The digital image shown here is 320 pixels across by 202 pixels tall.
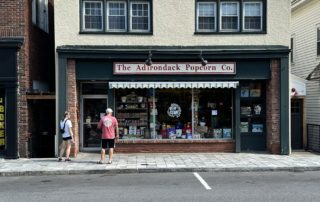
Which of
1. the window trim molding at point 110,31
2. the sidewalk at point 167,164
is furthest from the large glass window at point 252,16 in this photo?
the sidewalk at point 167,164

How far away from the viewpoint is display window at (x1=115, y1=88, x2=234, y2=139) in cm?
1680

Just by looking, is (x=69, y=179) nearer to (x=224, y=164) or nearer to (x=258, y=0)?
(x=224, y=164)

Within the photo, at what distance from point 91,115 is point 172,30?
4383 millimetres

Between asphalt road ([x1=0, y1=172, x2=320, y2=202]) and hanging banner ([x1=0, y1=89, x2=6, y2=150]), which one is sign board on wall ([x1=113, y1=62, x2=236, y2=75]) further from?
asphalt road ([x1=0, y1=172, x2=320, y2=202])

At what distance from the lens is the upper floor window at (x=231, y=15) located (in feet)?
53.6

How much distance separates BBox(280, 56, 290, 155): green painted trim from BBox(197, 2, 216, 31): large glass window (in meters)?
2.82

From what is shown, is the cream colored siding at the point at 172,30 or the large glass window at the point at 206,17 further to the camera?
the large glass window at the point at 206,17

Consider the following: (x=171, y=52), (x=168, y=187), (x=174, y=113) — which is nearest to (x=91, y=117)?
(x=174, y=113)

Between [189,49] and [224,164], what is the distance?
4441 millimetres

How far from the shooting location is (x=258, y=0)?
645 inches

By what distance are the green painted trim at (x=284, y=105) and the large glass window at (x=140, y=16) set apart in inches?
198

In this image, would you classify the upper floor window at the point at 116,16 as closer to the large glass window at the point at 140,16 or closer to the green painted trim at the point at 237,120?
the large glass window at the point at 140,16

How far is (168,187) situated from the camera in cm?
1043

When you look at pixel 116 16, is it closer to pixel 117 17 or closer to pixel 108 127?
pixel 117 17
